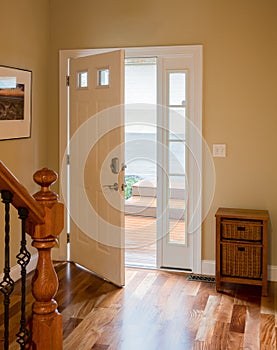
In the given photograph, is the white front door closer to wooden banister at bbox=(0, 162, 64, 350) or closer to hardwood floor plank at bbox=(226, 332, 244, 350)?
hardwood floor plank at bbox=(226, 332, 244, 350)

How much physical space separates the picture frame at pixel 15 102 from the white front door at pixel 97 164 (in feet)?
1.49

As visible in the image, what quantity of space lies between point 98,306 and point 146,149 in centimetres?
440

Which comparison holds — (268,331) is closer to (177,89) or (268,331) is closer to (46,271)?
(46,271)

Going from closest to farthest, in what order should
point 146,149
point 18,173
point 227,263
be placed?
point 227,263, point 18,173, point 146,149

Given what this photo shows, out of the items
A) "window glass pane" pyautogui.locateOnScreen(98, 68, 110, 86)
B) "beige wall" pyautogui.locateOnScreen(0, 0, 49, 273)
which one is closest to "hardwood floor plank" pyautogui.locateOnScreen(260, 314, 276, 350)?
"beige wall" pyautogui.locateOnScreen(0, 0, 49, 273)

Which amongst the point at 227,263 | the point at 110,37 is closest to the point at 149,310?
the point at 227,263

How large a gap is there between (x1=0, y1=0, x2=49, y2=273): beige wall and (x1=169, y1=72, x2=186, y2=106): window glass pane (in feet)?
4.12

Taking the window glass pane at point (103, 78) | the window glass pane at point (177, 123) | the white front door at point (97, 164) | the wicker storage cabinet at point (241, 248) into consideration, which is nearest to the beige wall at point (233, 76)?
the window glass pane at point (177, 123)

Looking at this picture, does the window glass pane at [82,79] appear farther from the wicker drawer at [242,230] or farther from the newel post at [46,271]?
the newel post at [46,271]

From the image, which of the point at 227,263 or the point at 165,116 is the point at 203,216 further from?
the point at 165,116

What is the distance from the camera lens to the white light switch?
14.7ft

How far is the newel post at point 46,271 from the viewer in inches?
71.6

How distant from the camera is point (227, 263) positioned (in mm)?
4168

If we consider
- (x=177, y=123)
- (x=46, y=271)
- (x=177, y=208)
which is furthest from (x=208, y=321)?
(x=46, y=271)
